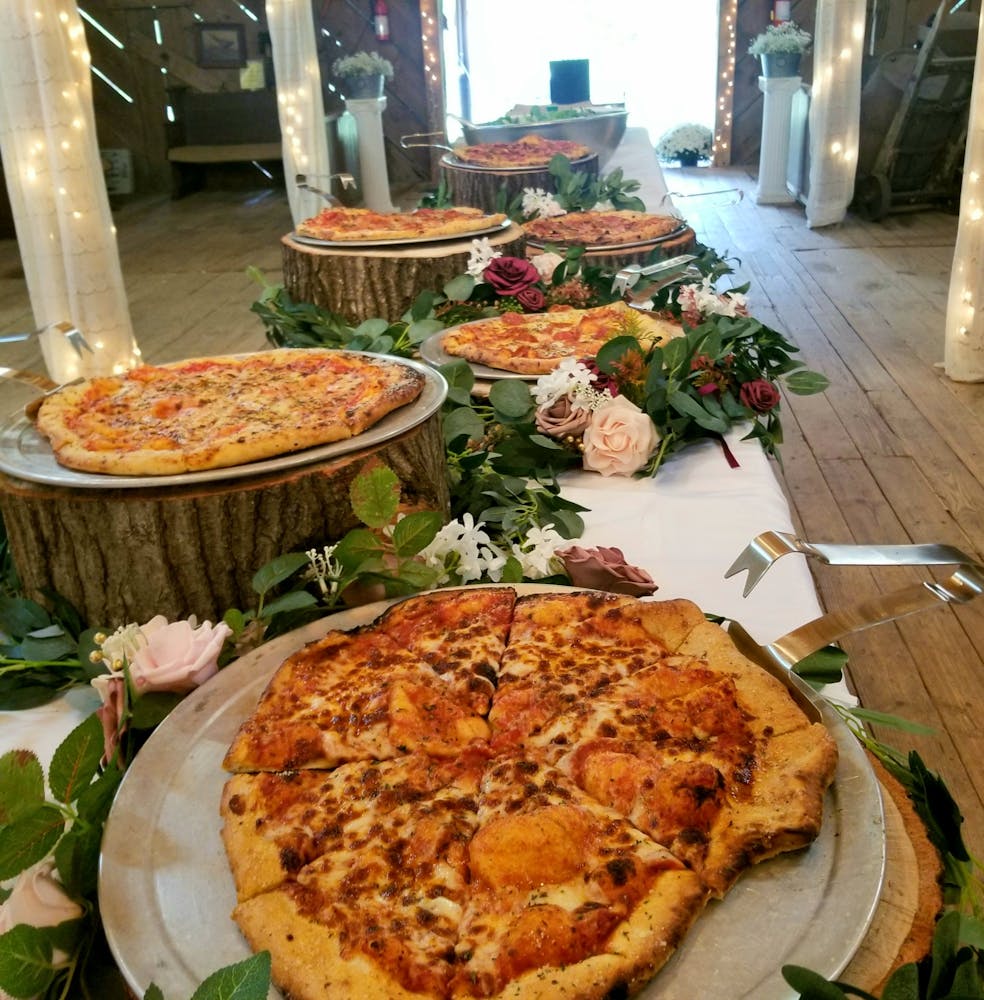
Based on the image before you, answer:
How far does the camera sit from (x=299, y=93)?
16.8 ft

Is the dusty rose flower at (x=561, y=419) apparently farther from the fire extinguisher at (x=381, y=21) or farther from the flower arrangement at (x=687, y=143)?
the fire extinguisher at (x=381, y=21)

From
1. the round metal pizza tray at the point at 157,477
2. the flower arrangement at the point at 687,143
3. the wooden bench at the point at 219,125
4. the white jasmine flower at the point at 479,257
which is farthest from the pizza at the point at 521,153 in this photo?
the wooden bench at the point at 219,125

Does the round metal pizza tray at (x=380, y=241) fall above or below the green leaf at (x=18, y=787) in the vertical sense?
above

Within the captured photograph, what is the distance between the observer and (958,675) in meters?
1.89

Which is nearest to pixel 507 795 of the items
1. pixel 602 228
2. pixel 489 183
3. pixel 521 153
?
pixel 602 228

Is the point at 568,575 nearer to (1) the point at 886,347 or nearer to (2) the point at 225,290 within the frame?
(1) the point at 886,347

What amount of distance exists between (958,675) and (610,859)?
59.9 inches

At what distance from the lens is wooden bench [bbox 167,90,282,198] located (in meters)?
8.47

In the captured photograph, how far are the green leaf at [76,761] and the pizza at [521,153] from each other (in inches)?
106

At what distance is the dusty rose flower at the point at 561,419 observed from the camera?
1.36 meters

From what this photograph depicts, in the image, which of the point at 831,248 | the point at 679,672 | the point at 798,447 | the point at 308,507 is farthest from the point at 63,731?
the point at 831,248

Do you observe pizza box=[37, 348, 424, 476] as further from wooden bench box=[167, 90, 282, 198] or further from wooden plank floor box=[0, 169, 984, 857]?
wooden bench box=[167, 90, 282, 198]

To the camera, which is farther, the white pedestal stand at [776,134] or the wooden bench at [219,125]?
the wooden bench at [219,125]

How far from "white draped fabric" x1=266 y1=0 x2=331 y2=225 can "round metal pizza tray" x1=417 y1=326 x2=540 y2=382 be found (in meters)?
3.61
